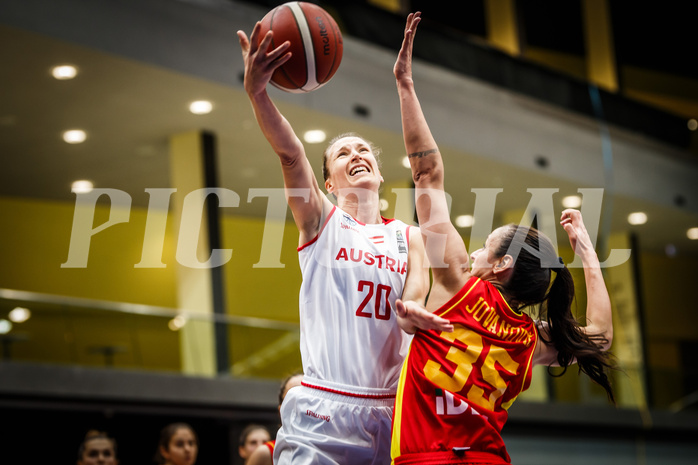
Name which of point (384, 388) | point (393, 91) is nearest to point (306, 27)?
point (384, 388)

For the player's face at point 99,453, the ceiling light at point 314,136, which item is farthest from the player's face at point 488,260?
the ceiling light at point 314,136

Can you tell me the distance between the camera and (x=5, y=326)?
9.33 metres

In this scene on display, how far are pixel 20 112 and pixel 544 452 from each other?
31.4 ft

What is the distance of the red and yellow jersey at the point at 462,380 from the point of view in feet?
10.3

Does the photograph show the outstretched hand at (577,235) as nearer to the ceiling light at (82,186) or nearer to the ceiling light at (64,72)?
the ceiling light at (64,72)

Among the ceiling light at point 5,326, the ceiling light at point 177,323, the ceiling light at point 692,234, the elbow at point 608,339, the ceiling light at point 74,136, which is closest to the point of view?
the elbow at point 608,339

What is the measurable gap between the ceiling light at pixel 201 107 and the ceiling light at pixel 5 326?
3.76m

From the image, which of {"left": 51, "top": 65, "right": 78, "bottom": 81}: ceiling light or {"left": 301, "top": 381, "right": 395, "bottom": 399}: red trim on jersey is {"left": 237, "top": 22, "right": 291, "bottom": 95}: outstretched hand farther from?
{"left": 51, "top": 65, "right": 78, "bottom": 81}: ceiling light

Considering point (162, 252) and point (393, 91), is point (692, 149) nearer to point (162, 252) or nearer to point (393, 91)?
point (393, 91)

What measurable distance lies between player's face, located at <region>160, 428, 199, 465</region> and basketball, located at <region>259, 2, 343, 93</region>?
4.54 m

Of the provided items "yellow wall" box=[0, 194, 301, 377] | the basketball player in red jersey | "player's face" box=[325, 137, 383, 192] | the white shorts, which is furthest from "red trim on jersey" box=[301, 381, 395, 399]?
"yellow wall" box=[0, 194, 301, 377]

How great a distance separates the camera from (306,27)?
376 cm

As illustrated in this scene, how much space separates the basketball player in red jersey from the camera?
124 inches

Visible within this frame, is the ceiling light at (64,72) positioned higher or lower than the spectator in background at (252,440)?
higher
